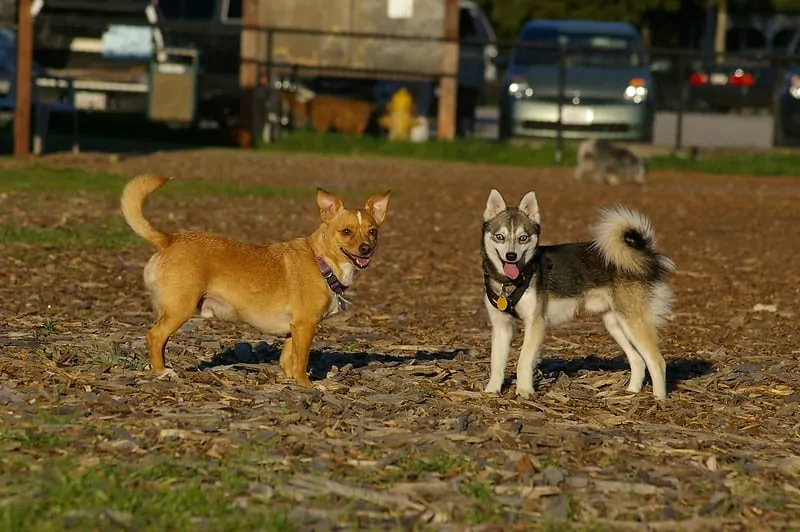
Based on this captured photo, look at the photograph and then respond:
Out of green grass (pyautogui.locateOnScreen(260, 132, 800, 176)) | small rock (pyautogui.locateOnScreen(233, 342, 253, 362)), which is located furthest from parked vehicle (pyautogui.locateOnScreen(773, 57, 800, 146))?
small rock (pyautogui.locateOnScreen(233, 342, 253, 362))

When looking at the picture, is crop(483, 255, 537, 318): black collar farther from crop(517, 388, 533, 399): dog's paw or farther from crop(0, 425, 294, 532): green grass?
crop(0, 425, 294, 532): green grass

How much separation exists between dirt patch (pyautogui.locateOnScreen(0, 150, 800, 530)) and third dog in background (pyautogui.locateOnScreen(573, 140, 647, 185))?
7448 millimetres

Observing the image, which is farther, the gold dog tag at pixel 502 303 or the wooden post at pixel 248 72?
the wooden post at pixel 248 72

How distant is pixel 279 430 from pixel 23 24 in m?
16.0

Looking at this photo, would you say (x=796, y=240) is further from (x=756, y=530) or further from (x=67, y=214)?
(x=756, y=530)

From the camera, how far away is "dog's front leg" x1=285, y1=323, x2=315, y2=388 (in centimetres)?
789

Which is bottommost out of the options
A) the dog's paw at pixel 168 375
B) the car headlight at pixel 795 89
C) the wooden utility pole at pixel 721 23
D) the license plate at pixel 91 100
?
the dog's paw at pixel 168 375

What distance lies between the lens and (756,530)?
223 inches

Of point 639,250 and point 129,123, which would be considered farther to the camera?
point 129,123

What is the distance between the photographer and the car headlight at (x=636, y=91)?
2556 cm

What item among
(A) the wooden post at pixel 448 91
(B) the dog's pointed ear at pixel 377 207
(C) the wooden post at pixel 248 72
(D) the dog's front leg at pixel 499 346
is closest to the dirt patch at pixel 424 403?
(D) the dog's front leg at pixel 499 346

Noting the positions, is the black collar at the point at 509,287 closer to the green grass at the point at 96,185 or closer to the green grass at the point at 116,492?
the green grass at the point at 116,492

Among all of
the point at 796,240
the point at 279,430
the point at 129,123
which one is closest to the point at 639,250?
the point at 279,430

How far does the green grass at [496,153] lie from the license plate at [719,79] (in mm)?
3582
